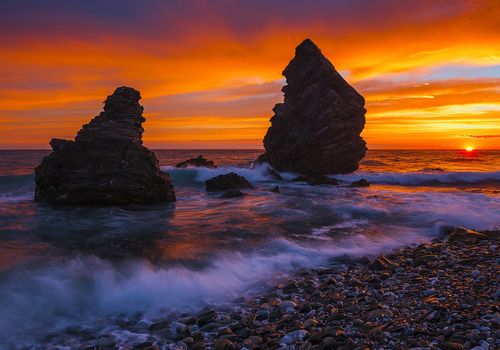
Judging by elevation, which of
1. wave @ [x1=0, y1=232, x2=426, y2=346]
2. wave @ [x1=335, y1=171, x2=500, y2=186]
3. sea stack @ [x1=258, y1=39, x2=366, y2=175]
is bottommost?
wave @ [x1=0, y1=232, x2=426, y2=346]

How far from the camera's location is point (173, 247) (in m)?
12.5

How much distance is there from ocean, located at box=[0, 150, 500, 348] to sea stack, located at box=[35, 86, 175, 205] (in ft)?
2.79

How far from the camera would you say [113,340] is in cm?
659

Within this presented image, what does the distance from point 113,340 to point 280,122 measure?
119 feet

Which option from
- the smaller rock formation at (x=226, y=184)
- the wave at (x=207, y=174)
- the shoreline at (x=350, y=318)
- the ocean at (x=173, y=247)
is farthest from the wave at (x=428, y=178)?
the shoreline at (x=350, y=318)

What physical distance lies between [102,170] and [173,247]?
31.7 feet

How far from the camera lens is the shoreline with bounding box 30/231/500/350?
5.84m

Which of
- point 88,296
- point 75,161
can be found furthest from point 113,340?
point 75,161

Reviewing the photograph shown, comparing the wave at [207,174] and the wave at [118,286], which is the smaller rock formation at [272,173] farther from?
the wave at [118,286]

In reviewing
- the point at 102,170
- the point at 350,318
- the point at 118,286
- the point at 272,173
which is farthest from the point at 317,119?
the point at 350,318

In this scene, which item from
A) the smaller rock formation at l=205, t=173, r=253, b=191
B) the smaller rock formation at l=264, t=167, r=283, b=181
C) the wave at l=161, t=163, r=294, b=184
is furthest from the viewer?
the wave at l=161, t=163, r=294, b=184

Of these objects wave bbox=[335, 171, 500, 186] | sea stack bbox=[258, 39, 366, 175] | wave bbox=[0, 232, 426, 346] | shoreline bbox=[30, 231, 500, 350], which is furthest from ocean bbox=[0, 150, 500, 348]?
wave bbox=[335, 171, 500, 186]

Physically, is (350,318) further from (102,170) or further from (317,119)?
(317,119)

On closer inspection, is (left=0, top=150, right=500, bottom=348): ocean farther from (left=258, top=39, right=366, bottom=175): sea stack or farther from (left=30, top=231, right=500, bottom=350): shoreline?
(left=258, top=39, right=366, bottom=175): sea stack
